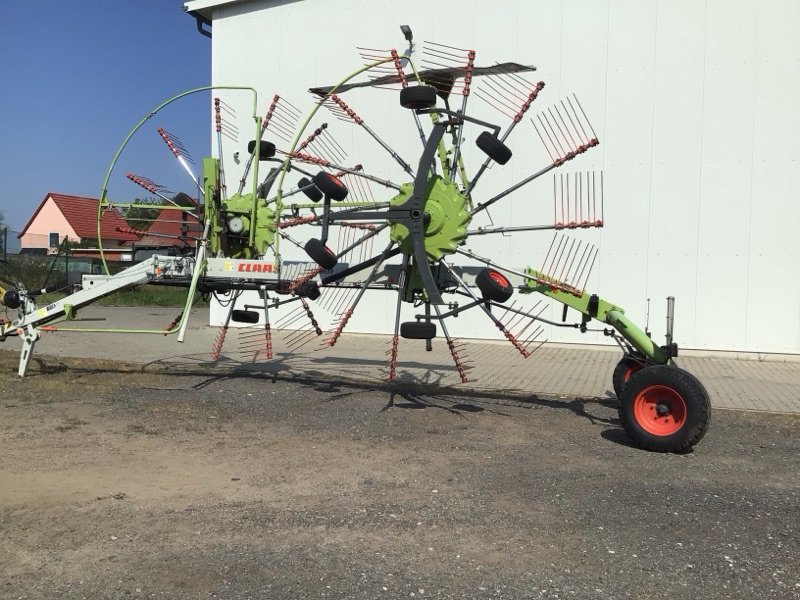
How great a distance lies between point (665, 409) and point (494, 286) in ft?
6.12

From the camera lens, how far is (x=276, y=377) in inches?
404

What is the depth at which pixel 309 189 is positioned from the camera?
32.9 ft

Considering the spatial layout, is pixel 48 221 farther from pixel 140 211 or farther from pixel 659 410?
pixel 659 410

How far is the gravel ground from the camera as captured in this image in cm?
403

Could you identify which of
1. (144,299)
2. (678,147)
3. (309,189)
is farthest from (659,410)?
(144,299)

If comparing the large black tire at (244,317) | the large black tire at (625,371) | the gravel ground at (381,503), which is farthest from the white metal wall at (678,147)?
the large black tire at (244,317)

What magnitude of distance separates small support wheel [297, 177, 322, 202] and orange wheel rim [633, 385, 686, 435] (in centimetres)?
505

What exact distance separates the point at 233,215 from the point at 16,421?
3.52 meters

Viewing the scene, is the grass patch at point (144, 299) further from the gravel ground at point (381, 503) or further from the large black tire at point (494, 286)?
the large black tire at point (494, 286)

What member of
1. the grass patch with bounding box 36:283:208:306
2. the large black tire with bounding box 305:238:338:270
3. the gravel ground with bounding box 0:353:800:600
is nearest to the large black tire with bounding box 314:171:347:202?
the large black tire with bounding box 305:238:338:270

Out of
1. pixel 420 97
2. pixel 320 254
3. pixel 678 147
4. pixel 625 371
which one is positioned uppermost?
pixel 678 147

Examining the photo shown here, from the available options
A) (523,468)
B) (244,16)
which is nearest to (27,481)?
(523,468)

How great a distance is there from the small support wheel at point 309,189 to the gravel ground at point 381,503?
9.69ft

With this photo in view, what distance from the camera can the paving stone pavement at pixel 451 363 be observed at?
9.95 m
